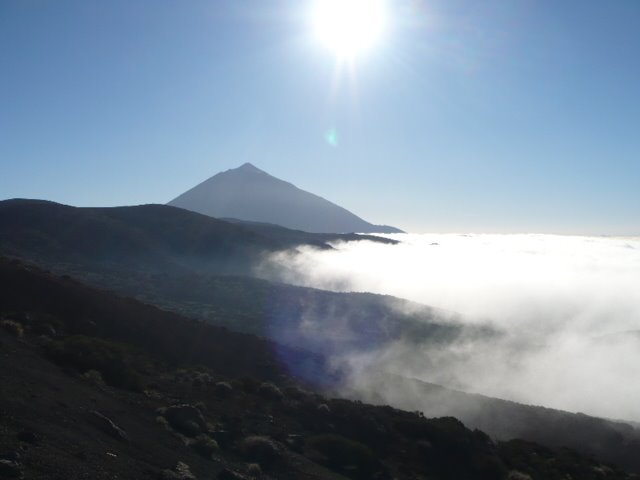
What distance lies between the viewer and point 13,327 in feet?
70.2

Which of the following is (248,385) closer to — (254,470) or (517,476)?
(254,470)

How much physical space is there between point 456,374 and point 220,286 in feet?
99.5

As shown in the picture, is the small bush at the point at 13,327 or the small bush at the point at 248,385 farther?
the small bush at the point at 248,385

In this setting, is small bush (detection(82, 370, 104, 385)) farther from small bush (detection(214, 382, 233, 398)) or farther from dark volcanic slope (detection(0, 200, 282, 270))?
dark volcanic slope (detection(0, 200, 282, 270))

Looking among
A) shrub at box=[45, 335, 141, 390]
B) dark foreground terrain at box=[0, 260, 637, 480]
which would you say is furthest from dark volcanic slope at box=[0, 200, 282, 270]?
shrub at box=[45, 335, 141, 390]

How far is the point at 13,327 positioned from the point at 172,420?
9183 millimetres

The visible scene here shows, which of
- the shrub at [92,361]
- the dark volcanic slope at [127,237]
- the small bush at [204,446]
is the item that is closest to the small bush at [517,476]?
the small bush at [204,446]

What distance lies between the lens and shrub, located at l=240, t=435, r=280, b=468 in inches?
648

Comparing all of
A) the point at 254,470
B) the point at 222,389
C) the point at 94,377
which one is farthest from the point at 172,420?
the point at 222,389

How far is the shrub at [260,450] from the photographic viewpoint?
16.5 metres

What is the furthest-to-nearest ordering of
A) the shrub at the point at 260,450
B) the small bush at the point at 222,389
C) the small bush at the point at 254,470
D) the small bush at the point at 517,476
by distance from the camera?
the small bush at the point at 222,389 → the small bush at the point at 517,476 → the shrub at the point at 260,450 → the small bush at the point at 254,470

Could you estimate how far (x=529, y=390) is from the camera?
52.7 meters

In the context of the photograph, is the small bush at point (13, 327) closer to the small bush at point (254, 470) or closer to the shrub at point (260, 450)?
the shrub at point (260, 450)

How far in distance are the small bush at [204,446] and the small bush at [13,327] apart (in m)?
9.87
